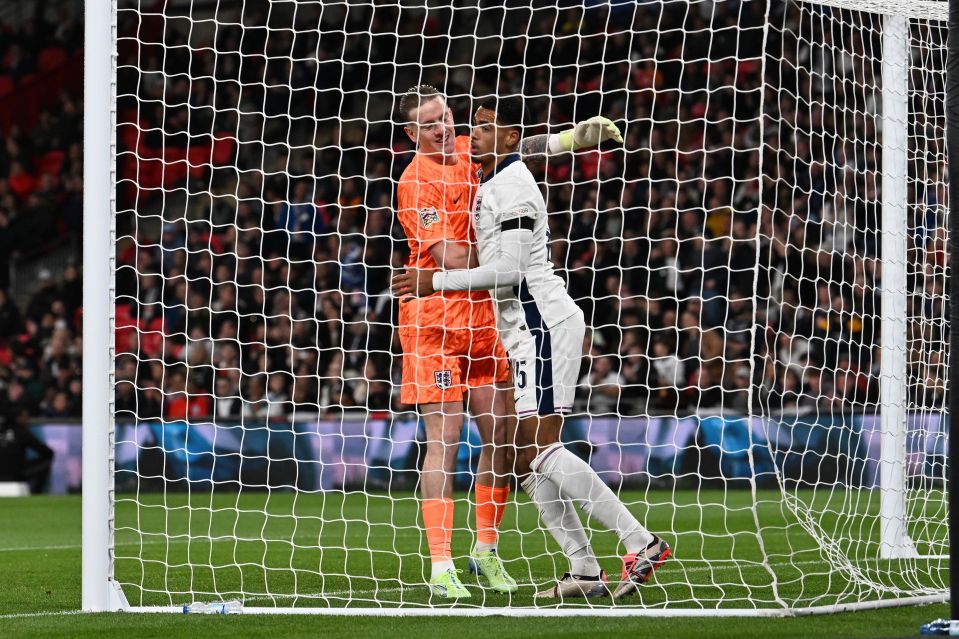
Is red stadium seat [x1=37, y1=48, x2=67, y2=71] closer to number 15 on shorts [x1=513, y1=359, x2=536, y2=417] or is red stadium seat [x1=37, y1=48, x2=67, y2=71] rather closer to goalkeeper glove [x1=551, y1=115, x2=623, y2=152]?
goalkeeper glove [x1=551, y1=115, x2=623, y2=152]

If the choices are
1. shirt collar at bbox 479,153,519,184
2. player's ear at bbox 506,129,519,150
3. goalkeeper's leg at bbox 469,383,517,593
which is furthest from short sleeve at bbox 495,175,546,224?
goalkeeper's leg at bbox 469,383,517,593

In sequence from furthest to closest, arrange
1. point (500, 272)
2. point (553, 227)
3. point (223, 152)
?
point (223, 152), point (553, 227), point (500, 272)

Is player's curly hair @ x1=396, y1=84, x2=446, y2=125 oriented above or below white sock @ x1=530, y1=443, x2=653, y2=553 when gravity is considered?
above

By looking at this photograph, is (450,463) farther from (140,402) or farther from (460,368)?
(140,402)

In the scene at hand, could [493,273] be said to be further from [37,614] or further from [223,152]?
[223,152]

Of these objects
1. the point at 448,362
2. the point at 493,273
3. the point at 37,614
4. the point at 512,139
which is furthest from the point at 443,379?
the point at 37,614

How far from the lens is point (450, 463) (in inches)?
228

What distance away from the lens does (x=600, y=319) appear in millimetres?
13602

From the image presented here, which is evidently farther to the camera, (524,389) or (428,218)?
(428,218)

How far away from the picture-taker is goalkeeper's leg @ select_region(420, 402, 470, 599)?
561cm

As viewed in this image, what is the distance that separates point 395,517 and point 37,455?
17.2 feet

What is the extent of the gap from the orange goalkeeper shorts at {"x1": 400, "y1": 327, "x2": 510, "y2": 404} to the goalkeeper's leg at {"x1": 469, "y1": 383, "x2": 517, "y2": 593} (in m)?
0.07

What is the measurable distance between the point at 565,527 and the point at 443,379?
0.81 m

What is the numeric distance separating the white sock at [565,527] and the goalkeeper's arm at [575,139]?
4.69 ft
